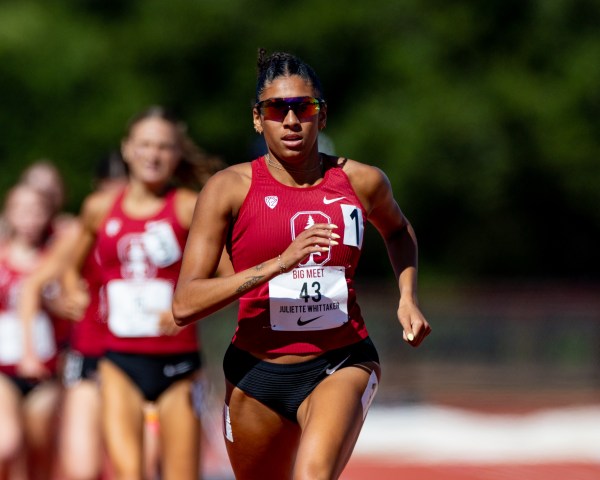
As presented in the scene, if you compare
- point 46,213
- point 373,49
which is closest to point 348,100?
point 373,49

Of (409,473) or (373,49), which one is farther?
(373,49)

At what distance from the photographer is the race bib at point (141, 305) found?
735cm

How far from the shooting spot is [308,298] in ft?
18.0

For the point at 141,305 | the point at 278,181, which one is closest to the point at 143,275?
the point at 141,305

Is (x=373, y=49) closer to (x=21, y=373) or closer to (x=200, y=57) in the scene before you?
(x=200, y=57)

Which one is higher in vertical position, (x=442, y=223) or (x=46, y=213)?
(x=442, y=223)

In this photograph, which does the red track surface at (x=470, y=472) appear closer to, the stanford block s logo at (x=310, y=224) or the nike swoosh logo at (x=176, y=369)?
the nike swoosh logo at (x=176, y=369)

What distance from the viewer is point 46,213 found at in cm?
909

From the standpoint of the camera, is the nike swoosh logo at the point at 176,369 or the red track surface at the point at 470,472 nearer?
the nike swoosh logo at the point at 176,369

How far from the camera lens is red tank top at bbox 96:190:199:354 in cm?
732

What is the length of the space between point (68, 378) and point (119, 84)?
18.3 metres

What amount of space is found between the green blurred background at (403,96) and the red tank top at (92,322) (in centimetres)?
1674

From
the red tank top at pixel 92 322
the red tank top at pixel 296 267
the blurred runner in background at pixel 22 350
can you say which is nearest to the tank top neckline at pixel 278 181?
the red tank top at pixel 296 267

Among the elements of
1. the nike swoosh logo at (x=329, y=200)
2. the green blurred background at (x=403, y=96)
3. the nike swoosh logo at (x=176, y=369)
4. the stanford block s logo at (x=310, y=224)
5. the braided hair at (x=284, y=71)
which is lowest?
the nike swoosh logo at (x=176, y=369)
